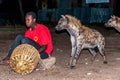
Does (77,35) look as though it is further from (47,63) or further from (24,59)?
(24,59)

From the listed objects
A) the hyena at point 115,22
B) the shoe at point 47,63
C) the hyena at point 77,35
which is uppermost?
the hyena at point 77,35

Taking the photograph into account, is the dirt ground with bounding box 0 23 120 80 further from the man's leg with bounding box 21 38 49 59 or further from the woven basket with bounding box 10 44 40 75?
the man's leg with bounding box 21 38 49 59

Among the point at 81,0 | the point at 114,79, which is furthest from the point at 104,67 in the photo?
the point at 81,0

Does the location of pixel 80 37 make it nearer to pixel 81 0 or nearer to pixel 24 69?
pixel 24 69

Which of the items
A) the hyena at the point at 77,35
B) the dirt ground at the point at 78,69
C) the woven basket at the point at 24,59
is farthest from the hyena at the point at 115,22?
the woven basket at the point at 24,59

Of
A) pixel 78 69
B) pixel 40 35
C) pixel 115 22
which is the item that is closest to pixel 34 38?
pixel 40 35

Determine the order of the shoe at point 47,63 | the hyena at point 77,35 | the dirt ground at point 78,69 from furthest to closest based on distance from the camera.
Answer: the hyena at point 77,35 → the shoe at point 47,63 → the dirt ground at point 78,69

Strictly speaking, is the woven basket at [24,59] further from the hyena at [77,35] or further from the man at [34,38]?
the hyena at [77,35]

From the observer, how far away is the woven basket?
841 centimetres

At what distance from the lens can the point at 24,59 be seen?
841 centimetres

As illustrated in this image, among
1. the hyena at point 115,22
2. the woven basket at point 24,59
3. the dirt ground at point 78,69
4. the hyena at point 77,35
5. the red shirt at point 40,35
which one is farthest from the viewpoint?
the hyena at point 115,22

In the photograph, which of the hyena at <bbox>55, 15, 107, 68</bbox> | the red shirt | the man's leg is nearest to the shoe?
the man's leg

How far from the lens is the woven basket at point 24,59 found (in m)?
8.41

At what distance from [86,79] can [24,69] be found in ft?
4.24
